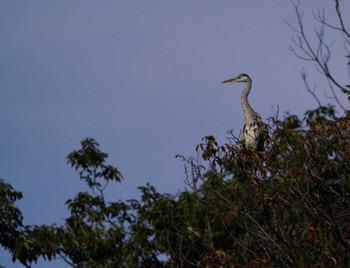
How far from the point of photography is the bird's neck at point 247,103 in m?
16.9

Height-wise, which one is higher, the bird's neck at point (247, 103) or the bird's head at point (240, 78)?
the bird's head at point (240, 78)

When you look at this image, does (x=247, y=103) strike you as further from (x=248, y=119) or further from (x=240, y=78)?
(x=240, y=78)

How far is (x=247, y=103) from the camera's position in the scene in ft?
56.7

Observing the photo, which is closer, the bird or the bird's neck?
the bird

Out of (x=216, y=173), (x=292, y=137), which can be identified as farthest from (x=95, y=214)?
(x=292, y=137)

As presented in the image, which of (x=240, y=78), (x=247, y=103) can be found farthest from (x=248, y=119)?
(x=240, y=78)

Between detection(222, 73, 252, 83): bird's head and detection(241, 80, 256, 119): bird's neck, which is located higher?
detection(222, 73, 252, 83): bird's head

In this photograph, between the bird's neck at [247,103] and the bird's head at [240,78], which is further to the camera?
the bird's head at [240,78]

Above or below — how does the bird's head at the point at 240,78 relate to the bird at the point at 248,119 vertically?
above

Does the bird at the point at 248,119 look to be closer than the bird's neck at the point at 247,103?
Yes

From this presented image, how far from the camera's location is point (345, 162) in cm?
1235

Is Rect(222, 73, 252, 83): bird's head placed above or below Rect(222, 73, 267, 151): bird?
above

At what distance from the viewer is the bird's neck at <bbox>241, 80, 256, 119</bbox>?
16.9 metres

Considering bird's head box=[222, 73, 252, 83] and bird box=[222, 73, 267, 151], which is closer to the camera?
bird box=[222, 73, 267, 151]
